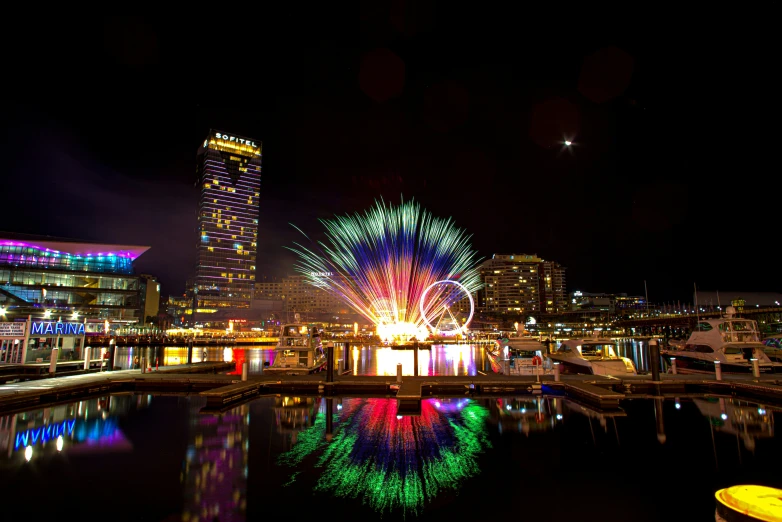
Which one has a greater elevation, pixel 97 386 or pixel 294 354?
pixel 294 354

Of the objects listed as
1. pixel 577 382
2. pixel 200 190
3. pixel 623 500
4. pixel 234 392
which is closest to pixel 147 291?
pixel 200 190

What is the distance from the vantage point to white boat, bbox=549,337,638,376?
25.1 metres

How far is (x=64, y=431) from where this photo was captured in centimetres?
1399

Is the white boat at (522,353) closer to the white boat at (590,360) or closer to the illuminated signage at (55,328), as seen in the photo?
the white boat at (590,360)

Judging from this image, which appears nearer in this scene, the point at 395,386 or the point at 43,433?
the point at 43,433

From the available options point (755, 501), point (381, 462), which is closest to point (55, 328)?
point (381, 462)

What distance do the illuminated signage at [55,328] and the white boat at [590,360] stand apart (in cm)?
3251

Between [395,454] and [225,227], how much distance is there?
16270cm

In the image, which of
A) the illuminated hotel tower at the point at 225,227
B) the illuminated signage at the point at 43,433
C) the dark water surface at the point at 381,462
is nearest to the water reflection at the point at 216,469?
the dark water surface at the point at 381,462

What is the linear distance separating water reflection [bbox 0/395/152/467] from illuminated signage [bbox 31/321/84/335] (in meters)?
11.5

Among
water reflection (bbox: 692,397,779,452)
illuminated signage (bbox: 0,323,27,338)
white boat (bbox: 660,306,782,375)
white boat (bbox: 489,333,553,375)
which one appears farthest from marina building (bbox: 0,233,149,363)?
white boat (bbox: 660,306,782,375)

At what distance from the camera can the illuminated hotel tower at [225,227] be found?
155000 millimetres

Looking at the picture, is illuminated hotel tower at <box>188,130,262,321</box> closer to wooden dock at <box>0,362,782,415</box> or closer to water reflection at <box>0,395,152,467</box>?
wooden dock at <box>0,362,782,415</box>

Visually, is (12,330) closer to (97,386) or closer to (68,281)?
(97,386)
